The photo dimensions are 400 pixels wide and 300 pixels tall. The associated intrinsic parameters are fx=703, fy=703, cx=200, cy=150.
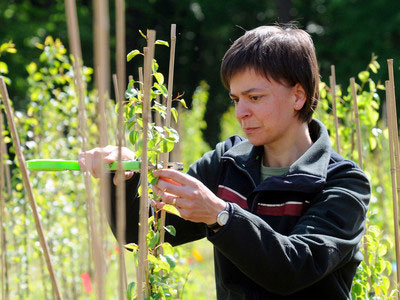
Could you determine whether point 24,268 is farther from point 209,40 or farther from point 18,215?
point 209,40

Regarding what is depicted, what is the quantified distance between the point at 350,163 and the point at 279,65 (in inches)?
12.8

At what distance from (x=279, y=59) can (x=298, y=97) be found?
0.13m

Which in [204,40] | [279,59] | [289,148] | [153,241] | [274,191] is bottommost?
[153,241]

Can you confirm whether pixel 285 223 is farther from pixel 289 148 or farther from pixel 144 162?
pixel 144 162

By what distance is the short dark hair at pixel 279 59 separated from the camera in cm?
186

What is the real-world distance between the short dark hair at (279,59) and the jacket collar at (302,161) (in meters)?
0.08

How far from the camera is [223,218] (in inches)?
61.9

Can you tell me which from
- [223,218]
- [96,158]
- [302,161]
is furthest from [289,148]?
[96,158]

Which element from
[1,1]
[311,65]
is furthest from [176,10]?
[311,65]

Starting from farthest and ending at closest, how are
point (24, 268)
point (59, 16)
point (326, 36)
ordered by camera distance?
point (326, 36)
point (59, 16)
point (24, 268)

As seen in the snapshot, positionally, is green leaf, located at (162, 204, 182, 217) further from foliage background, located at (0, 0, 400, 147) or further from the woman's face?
foliage background, located at (0, 0, 400, 147)

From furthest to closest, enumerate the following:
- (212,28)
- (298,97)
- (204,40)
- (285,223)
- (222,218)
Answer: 1. (204,40)
2. (212,28)
3. (298,97)
4. (285,223)
5. (222,218)

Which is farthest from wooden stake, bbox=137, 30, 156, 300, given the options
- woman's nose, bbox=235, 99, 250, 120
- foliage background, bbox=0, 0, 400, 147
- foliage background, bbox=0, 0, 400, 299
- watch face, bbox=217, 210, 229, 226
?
foliage background, bbox=0, 0, 400, 147

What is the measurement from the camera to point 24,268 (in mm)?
3387
